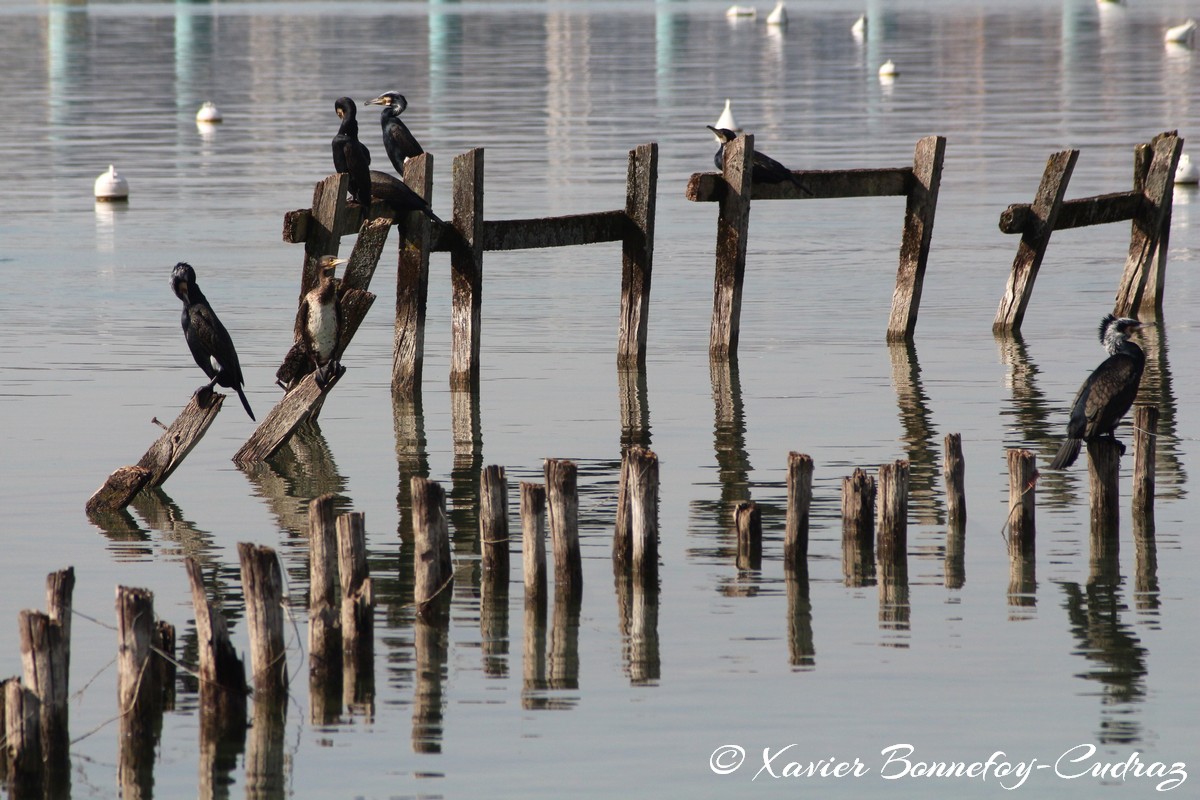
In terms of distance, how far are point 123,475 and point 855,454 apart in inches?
197

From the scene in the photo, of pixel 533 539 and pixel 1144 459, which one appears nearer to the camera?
pixel 533 539

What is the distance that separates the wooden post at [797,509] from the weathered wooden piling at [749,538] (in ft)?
0.93

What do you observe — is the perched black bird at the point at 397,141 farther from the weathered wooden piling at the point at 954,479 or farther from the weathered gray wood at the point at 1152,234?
the weathered wooden piling at the point at 954,479

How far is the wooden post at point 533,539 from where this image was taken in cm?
966

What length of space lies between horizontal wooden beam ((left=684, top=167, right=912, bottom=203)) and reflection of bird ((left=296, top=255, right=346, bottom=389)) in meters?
4.44

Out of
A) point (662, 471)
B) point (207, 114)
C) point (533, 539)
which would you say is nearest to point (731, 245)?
point (662, 471)

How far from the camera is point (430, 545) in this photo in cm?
978

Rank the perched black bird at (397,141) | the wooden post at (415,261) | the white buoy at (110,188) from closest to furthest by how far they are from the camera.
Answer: the wooden post at (415,261) < the perched black bird at (397,141) < the white buoy at (110,188)

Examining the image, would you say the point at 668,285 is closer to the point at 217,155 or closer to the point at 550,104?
the point at 217,155

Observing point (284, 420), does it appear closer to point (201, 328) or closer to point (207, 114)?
point (201, 328)

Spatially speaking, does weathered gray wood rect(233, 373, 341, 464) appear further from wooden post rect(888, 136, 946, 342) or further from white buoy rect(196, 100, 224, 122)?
white buoy rect(196, 100, 224, 122)

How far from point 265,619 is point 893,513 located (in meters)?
3.64

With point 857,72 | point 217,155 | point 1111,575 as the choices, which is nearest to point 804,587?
point 1111,575

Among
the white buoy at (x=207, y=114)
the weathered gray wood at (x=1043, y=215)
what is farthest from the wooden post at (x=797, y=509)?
the white buoy at (x=207, y=114)
